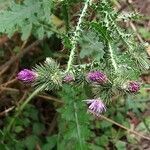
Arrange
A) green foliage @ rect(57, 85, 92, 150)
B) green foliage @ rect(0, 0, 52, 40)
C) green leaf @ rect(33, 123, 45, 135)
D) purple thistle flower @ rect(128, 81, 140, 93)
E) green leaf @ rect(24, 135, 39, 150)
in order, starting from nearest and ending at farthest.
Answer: purple thistle flower @ rect(128, 81, 140, 93)
green foliage @ rect(0, 0, 52, 40)
green foliage @ rect(57, 85, 92, 150)
green leaf @ rect(24, 135, 39, 150)
green leaf @ rect(33, 123, 45, 135)

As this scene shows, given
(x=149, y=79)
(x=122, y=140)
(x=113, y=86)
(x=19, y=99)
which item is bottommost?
(x=122, y=140)

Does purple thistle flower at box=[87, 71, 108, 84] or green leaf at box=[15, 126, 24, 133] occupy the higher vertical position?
purple thistle flower at box=[87, 71, 108, 84]

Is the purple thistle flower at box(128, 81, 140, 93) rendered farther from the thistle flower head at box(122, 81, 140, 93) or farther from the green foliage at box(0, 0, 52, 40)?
the green foliage at box(0, 0, 52, 40)

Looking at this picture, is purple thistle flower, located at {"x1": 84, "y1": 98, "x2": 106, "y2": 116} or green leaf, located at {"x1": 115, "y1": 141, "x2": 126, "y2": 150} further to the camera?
green leaf, located at {"x1": 115, "y1": 141, "x2": 126, "y2": 150}

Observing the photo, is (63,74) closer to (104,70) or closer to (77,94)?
(104,70)

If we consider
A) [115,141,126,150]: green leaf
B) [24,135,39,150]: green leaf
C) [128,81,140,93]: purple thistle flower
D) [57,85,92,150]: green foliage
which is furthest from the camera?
[115,141,126,150]: green leaf

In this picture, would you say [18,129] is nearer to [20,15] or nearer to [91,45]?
[91,45]

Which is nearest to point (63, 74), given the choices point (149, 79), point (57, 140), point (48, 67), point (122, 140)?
point (48, 67)

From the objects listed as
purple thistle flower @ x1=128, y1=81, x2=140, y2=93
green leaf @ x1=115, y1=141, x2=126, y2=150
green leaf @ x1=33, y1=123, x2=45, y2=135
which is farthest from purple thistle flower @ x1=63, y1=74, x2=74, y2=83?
green leaf @ x1=115, y1=141, x2=126, y2=150

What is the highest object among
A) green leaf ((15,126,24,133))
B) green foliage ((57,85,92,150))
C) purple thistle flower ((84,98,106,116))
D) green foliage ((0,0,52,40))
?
green foliage ((0,0,52,40))

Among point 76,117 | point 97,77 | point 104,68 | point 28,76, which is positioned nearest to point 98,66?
point 104,68
